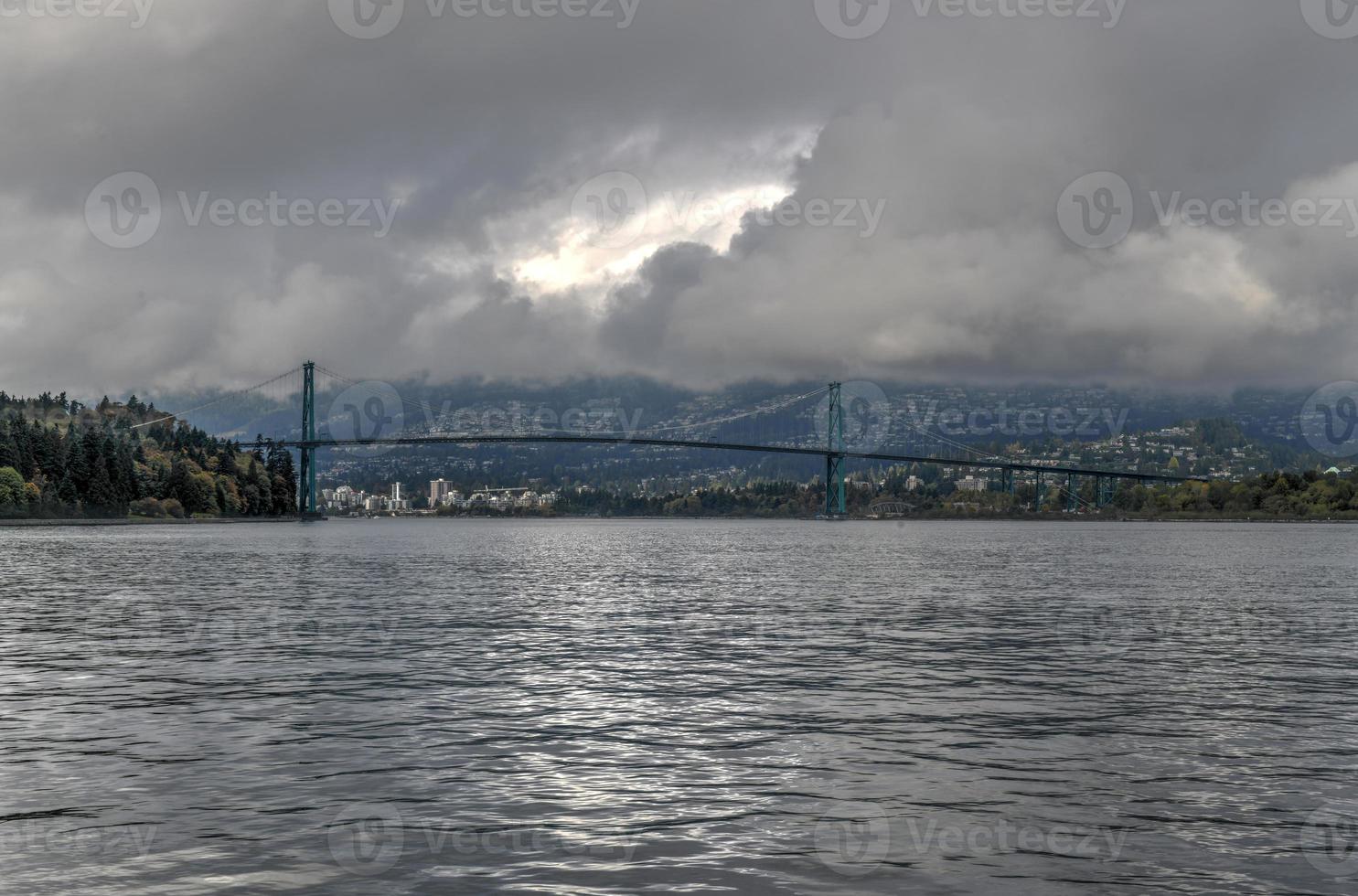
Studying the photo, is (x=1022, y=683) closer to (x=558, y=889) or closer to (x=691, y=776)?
(x=691, y=776)

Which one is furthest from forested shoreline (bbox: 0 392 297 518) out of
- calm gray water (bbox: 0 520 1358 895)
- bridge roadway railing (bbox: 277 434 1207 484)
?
calm gray water (bbox: 0 520 1358 895)

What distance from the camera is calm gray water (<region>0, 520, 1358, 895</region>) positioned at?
35.5 feet

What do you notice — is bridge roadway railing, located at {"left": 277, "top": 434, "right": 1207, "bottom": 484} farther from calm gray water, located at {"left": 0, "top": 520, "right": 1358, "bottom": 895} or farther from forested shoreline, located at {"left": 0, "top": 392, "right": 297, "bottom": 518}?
calm gray water, located at {"left": 0, "top": 520, "right": 1358, "bottom": 895}

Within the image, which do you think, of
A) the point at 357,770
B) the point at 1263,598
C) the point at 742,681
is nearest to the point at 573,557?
the point at 1263,598

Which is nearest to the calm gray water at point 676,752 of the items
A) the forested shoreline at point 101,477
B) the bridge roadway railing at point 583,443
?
the forested shoreline at point 101,477

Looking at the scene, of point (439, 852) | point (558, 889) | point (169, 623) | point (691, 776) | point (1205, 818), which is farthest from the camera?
point (169, 623)

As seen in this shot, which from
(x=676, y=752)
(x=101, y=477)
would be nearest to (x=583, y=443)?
(x=101, y=477)

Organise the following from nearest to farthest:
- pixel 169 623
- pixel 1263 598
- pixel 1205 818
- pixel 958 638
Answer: pixel 1205 818 → pixel 958 638 → pixel 169 623 → pixel 1263 598

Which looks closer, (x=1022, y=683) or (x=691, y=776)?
(x=691, y=776)

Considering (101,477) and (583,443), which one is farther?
(583,443)

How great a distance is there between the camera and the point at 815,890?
10.1 m

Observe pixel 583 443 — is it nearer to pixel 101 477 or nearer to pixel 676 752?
pixel 101 477

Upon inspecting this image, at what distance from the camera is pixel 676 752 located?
52.8 feet

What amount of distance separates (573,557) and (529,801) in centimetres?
7512
